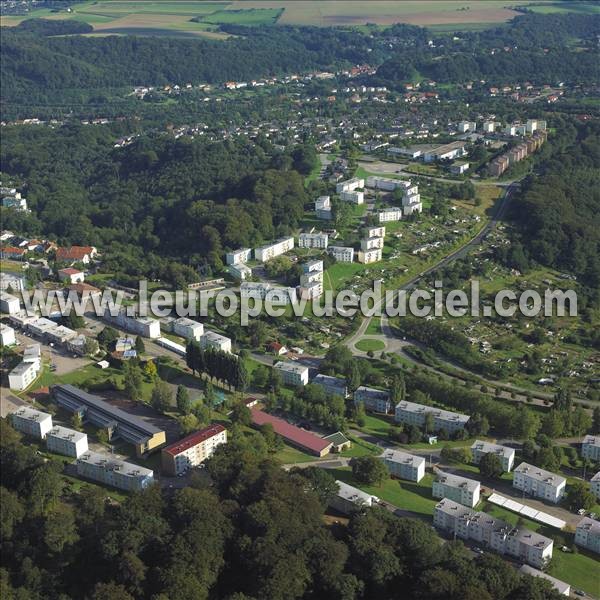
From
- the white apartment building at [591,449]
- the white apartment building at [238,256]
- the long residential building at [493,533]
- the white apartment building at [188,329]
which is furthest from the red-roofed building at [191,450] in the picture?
the white apartment building at [238,256]

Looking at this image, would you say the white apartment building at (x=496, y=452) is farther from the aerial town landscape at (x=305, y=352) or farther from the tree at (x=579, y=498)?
the tree at (x=579, y=498)

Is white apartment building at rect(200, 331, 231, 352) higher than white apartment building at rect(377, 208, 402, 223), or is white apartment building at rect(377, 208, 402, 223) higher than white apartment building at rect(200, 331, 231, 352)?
white apartment building at rect(377, 208, 402, 223)

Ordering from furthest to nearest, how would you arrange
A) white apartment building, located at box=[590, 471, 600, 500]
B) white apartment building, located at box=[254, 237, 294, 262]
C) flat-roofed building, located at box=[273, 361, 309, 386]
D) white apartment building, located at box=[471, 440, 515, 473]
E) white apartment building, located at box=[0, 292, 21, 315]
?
1. white apartment building, located at box=[254, 237, 294, 262]
2. white apartment building, located at box=[0, 292, 21, 315]
3. flat-roofed building, located at box=[273, 361, 309, 386]
4. white apartment building, located at box=[471, 440, 515, 473]
5. white apartment building, located at box=[590, 471, 600, 500]

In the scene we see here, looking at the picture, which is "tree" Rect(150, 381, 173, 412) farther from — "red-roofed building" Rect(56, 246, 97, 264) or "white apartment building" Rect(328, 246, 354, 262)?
"red-roofed building" Rect(56, 246, 97, 264)

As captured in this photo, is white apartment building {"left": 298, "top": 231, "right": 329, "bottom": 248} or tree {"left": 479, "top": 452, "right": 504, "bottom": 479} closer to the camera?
tree {"left": 479, "top": 452, "right": 504, "bottom": 479}

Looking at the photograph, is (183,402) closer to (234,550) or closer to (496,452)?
(234,550)

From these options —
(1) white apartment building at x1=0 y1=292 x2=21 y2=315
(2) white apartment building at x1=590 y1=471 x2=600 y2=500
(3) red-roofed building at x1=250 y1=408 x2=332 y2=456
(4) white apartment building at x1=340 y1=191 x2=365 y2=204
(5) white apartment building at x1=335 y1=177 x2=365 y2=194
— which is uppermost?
(5) white apartment building at x1=335 y1=177 x2=365 y2=194

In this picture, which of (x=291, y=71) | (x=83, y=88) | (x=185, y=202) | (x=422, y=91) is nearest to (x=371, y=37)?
(x=291, y=71)

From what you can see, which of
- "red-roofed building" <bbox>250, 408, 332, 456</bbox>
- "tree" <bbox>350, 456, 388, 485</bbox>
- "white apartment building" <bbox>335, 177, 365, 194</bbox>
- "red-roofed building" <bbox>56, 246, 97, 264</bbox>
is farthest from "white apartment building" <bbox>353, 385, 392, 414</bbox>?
"white apartment building" <bbox>335, 177, 365, 194</bbox>
